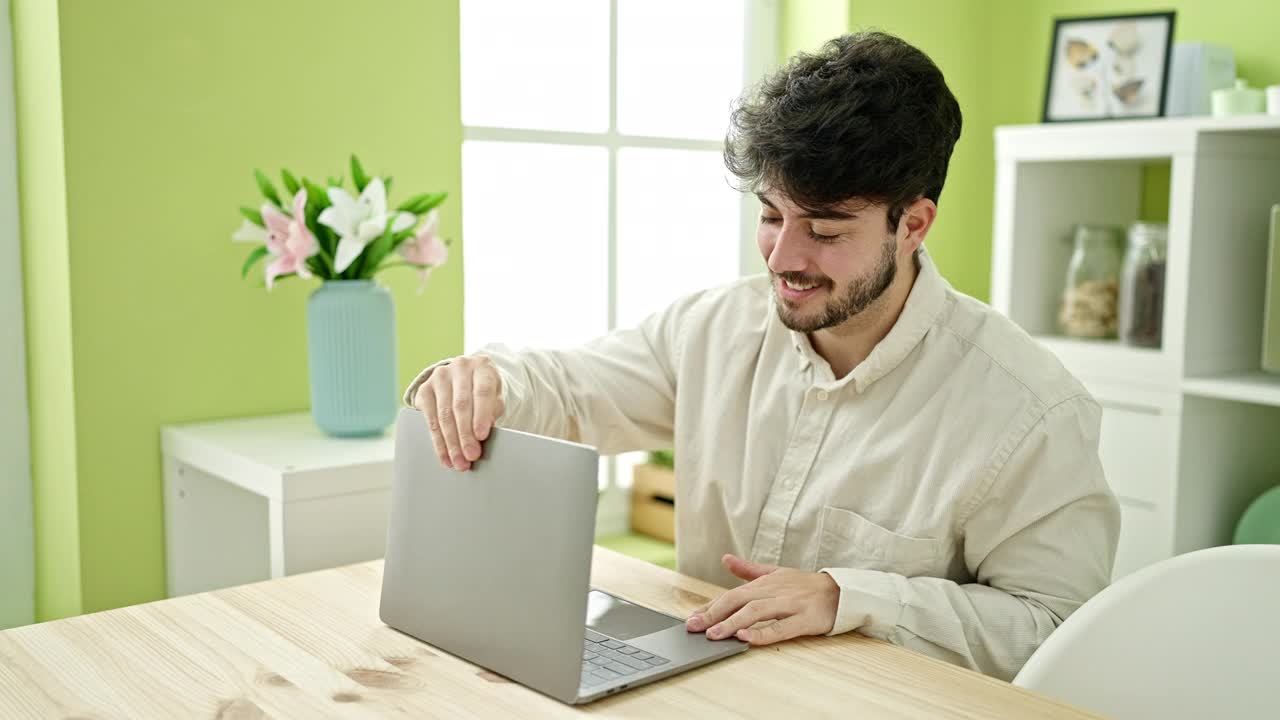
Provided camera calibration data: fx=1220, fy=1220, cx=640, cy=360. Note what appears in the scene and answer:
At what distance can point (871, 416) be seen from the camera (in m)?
1.45

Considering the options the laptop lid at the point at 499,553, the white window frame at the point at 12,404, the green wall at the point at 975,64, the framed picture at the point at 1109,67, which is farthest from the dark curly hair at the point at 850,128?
the green wall at the point at 975,64

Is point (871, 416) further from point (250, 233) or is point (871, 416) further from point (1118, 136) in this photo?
point (1118, 136)

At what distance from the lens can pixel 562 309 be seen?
2771 millimetres

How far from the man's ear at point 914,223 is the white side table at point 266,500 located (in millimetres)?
841

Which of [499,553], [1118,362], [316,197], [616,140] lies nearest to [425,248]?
[316,197]

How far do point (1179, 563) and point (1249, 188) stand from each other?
168 cm

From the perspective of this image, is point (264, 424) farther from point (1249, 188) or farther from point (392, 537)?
point (1249, 188)

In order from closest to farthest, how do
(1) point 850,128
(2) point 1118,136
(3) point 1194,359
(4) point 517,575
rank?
(4) point 517,575, (1) point 850,128, (3) point 1194,359, (2) point 1118,136

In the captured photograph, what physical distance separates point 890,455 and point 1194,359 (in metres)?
1.39

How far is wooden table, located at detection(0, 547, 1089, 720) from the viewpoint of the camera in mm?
1013

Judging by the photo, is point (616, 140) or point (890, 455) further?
point (616, 140)

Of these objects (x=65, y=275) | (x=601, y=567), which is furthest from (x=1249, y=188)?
(x=65, y=275)

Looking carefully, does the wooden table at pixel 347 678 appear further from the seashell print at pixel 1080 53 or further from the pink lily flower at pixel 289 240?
the seashell print at pixel 1080 53

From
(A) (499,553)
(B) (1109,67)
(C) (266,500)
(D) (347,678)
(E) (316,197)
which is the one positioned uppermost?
(B) (1109,67)
